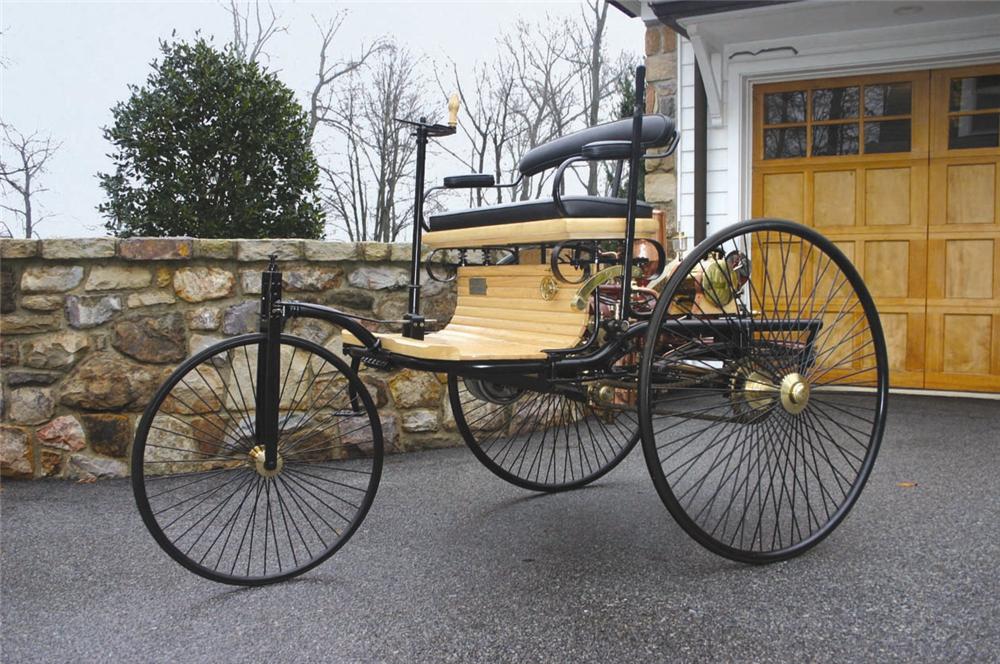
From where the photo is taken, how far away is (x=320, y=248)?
4.29m

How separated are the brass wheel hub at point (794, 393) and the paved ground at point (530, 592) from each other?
0.48 metres

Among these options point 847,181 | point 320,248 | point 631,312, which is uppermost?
point 847,181

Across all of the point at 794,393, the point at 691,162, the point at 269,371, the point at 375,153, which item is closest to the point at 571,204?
the point at 794,393

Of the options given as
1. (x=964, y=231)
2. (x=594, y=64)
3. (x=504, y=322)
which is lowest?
(x=504, y=322)

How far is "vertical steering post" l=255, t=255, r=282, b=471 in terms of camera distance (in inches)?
95.3

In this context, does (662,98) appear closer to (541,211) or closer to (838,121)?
(838,121)

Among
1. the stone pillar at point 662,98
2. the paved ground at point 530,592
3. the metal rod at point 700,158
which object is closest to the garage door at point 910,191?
the metal rod at point 700,158

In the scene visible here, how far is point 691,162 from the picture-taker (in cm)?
625

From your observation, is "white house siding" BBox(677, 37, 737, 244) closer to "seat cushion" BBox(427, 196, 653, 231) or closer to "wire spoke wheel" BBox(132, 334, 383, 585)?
"wire spoke wheel" BBox(132, 334, 383, 585)

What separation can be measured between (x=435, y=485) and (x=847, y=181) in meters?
3.98

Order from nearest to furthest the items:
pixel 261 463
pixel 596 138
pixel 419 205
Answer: pixel 261 463, pixel 419 205, pixel 596 138

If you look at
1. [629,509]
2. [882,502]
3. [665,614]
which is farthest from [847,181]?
[665,614]

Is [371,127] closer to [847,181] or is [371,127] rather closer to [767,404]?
[847,181]

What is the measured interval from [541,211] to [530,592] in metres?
1.14
